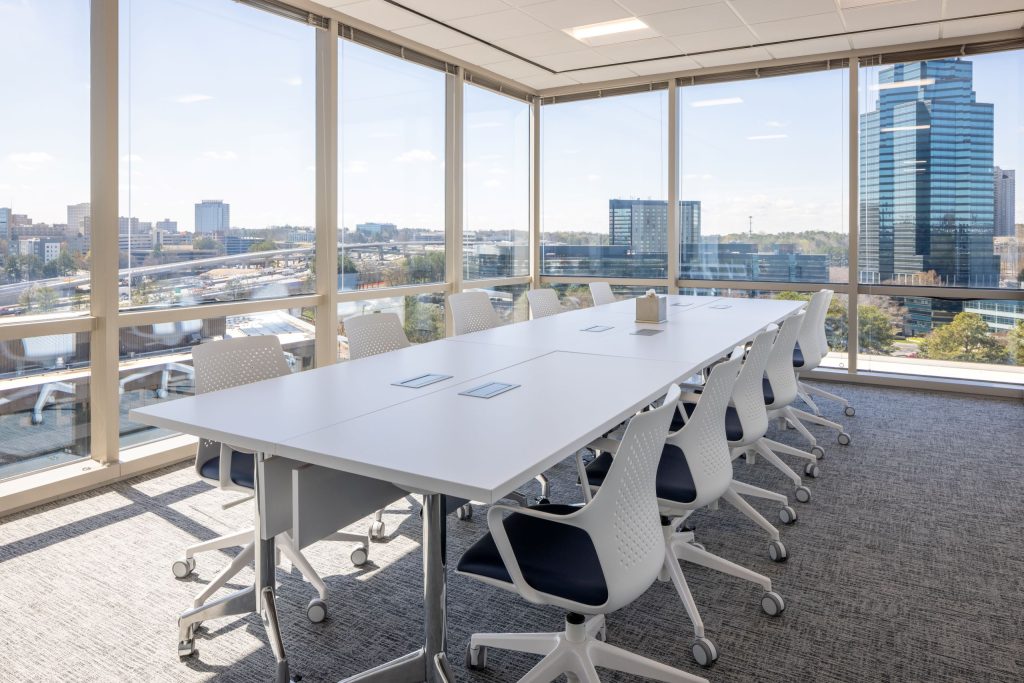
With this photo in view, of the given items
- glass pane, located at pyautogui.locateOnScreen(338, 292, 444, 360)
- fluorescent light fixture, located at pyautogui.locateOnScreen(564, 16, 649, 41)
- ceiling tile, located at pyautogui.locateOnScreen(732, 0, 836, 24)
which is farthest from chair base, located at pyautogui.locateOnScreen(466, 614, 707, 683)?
fluorescent light fixture, located at pyautogui.locateOnScreen(564, 16, 649, 41)

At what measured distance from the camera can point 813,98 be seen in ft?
23.1

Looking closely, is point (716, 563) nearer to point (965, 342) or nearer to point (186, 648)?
point (186, 648)

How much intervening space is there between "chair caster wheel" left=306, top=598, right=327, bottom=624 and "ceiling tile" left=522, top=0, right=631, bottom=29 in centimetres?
431

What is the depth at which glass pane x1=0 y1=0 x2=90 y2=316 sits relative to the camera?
375 cm

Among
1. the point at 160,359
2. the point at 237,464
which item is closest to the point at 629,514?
the point at 237,464

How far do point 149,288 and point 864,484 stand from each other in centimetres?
433

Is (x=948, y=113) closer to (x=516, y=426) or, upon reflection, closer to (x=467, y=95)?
(x=467, y=95)

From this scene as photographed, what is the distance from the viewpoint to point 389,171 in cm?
625

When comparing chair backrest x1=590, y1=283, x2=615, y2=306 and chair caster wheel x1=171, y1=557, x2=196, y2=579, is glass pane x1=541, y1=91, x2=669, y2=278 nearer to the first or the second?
chair backrest x1=590, y1=283, x2=615, y2=306

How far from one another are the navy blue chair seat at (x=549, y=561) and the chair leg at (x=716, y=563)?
80 cm

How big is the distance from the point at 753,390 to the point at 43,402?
367cm

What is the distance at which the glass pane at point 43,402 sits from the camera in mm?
3826

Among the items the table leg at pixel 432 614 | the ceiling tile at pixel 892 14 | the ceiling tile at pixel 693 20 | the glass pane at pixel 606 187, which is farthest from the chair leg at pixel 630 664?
the glass pane at pixel 606 187

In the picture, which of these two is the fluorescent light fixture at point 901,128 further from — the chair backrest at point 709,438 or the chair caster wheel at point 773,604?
the chair caster wheel at point 773,604
